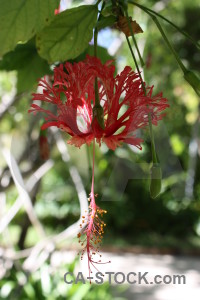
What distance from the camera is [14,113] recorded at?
160 centimetres

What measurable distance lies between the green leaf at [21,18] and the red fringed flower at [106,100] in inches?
2.7

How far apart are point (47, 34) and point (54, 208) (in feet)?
18.6

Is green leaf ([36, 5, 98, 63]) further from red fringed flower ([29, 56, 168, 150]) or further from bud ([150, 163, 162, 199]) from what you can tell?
bud ([150, 163, 162, 199])

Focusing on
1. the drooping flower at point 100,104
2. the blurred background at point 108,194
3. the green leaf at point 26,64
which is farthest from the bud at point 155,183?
the green leaf at point 26,64

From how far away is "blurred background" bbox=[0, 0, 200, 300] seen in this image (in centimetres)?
132

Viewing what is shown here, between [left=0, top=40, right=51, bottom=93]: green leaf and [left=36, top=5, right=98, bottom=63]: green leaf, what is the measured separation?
0.42 feet

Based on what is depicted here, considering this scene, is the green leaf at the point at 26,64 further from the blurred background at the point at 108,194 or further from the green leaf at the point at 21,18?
the green leaf at the point at 21,18

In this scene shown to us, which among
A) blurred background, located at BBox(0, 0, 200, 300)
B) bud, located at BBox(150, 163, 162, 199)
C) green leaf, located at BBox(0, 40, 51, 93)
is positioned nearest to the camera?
bud, located at BBox(150, 163, 162, 199)

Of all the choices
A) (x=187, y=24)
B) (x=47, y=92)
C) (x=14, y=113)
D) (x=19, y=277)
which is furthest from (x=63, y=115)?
(x=187, y=24)

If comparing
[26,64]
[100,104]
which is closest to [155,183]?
[100,104]

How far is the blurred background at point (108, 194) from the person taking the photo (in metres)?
1.32

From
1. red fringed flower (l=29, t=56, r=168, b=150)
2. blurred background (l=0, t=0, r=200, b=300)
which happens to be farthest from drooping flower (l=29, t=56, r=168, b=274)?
blurred background (l=0, t=0, r=200, b=300)

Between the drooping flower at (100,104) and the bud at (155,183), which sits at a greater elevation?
the drooping flower at (100,104)

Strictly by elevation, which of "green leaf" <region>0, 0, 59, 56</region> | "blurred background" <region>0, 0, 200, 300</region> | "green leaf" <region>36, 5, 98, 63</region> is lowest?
"blurred background" <region>0, 0, 200, 300</region>
